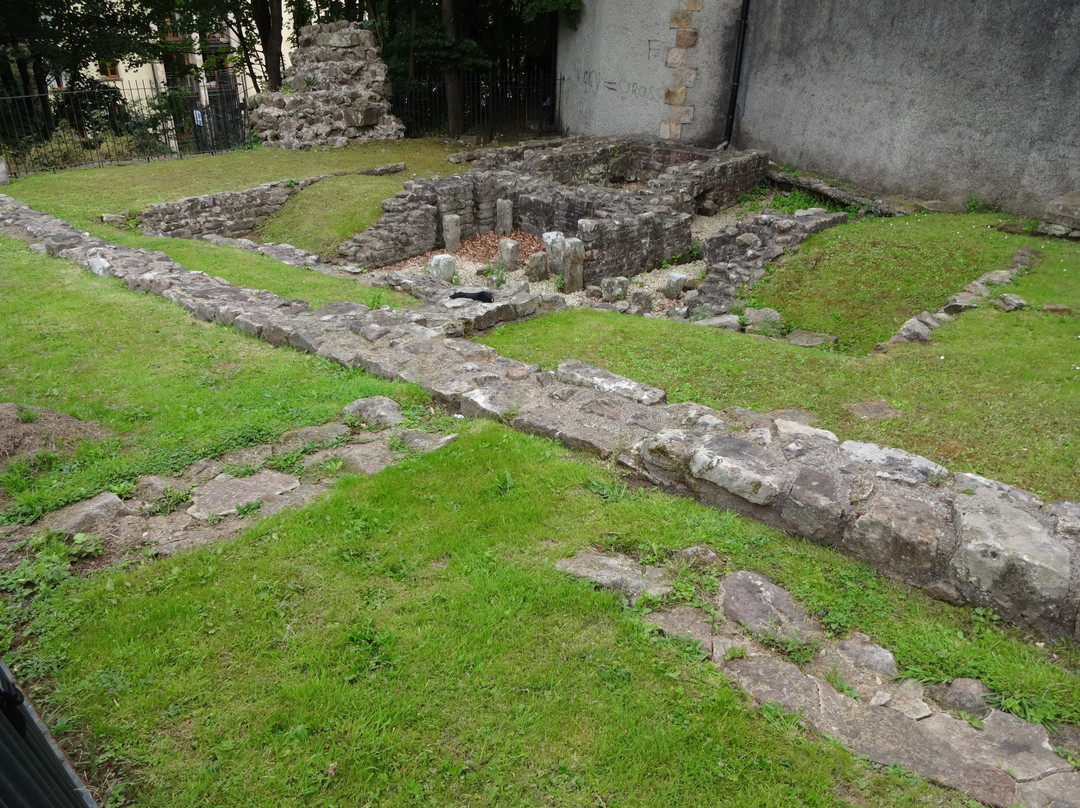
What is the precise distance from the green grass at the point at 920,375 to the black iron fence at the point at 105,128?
48.0 feet

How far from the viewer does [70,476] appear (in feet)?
16.7

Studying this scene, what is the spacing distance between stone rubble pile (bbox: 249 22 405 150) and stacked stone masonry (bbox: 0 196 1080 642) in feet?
44.8

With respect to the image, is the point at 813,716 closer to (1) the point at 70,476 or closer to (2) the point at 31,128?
(1) the point at 70,476

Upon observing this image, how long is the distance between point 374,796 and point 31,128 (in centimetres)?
2178

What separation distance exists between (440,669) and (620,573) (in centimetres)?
123

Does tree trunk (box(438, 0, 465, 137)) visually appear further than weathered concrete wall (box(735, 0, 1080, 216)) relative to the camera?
Yes

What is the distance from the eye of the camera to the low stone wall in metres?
14.0

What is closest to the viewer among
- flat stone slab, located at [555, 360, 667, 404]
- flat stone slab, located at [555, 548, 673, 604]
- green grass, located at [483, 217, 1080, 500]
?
flat stone slab, located at [555, 548, 673, 604]

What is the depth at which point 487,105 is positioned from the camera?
23.1 metres

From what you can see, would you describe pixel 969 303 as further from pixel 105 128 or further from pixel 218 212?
pixel 105 128

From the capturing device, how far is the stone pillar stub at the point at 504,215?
52.5 ft

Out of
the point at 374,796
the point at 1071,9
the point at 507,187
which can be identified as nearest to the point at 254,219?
the point at 507,187

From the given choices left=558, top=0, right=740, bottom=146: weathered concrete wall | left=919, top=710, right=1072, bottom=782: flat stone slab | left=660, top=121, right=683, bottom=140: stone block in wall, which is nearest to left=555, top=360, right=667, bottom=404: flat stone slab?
left=919, top=710, right=1072, bottom=782: flat stone slab

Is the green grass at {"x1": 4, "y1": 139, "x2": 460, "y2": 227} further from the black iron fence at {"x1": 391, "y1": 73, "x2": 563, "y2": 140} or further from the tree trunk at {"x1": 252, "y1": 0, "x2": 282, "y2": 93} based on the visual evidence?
the tree trunk at {"x1": 252, "y1": 0, "x2": 282, "y2": 93}
